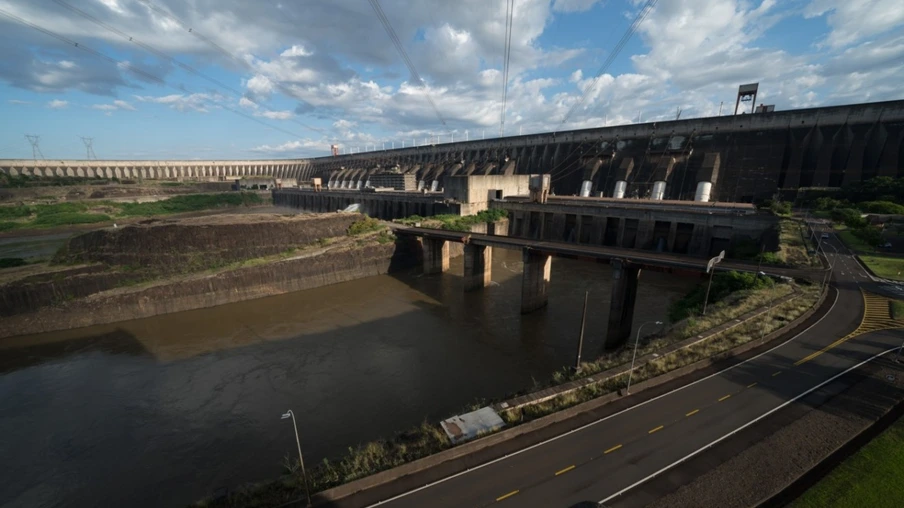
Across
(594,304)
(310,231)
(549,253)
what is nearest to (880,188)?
(594,304)

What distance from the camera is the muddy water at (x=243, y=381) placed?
13.0 metres

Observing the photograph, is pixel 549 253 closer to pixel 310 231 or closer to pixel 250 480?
pixel 250 480

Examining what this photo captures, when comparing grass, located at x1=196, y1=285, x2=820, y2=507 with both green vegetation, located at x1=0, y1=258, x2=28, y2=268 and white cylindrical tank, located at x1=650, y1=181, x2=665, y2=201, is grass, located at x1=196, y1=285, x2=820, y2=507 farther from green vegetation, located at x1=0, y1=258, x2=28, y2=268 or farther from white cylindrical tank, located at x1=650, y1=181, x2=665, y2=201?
green vegetation, located at x1=0, y1=258, x2=28, y2=268

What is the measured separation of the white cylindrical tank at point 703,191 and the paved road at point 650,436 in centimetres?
2867

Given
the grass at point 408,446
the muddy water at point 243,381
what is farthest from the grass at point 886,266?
the grass at point 408,446

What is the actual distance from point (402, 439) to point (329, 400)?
7.18 meters

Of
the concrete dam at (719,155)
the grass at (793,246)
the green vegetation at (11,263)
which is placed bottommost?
the green vegetation at (11,263)

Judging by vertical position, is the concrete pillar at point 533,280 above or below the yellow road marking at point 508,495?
above

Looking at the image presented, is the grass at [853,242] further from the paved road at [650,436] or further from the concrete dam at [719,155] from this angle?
the paved road at [650,436]

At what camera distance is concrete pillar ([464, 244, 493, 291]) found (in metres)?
31.8

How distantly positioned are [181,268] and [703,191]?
58648 millimetres

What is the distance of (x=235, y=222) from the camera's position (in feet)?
116

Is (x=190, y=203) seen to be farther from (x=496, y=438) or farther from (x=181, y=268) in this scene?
(x=496, y=438)

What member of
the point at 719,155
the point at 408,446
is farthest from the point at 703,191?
the point at 408,446
